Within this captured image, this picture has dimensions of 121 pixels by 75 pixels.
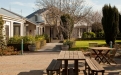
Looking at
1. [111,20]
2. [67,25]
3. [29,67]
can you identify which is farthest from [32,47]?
[67,25]

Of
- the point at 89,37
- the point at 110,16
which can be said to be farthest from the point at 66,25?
the point at 89,37

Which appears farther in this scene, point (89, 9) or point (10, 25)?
point (89, 9)

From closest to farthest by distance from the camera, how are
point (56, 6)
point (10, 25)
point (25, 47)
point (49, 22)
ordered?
point (25, 47), point (10, 25), point (56, 6), point (49, 22)

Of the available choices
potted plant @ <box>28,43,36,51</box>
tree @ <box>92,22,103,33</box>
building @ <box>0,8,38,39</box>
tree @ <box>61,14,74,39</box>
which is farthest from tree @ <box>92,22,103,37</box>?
potted plant @ <box>28,43,36,51</box>

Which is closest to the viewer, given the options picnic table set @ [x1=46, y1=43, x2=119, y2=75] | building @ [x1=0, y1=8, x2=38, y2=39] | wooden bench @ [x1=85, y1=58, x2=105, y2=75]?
wooden bench @ [x1=85, y1=58, x2=105, y2=75]

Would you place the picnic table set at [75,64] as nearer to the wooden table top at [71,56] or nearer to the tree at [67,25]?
the wooden table top at [71,56]

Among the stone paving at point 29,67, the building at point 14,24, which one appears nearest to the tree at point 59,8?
the building at point 14,24

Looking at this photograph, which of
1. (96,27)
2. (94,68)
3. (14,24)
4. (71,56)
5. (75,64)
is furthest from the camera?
(96,27)

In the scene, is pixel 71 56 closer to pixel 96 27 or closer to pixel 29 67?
pixel 29 67

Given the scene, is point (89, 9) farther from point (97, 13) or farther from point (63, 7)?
point (97, 13)

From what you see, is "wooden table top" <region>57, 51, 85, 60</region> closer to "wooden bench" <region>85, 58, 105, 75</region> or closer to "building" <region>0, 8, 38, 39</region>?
"wooden bench" <region>85, 58, 105, 75</region>

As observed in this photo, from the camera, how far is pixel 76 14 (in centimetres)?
4009

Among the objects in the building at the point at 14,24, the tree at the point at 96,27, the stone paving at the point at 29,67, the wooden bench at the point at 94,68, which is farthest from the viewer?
the tree at the point at 96,27

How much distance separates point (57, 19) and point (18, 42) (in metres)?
17.7
